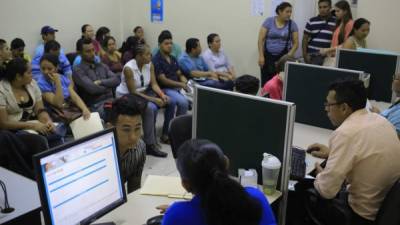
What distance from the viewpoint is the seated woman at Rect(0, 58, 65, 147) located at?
3.43 m

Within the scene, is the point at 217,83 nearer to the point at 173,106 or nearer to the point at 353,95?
the point at 173,106

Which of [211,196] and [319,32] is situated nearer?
[211,196]

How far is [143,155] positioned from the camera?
226 cm

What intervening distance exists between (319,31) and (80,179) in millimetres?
4536

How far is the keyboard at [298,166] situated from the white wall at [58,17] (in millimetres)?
4795

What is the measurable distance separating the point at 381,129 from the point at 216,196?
4.06ft

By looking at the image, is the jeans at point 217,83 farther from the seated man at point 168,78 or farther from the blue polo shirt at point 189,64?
the seated man at point 168,78


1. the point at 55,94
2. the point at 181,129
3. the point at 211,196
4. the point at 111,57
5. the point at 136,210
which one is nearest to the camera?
the point at 211,196

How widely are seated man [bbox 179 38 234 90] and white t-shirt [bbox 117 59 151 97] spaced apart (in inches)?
34.3

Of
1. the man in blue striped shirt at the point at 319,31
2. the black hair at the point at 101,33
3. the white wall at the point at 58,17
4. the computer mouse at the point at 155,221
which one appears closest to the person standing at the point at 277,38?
the man in blue striped shirt at the point at 319,31

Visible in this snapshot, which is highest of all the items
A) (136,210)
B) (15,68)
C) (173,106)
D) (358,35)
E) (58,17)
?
(58,17)

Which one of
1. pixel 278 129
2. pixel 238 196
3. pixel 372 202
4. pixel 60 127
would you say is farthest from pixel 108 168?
pixel 60 127

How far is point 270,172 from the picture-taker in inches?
83.4

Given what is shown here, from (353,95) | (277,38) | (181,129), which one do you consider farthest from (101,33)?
(353,95)
